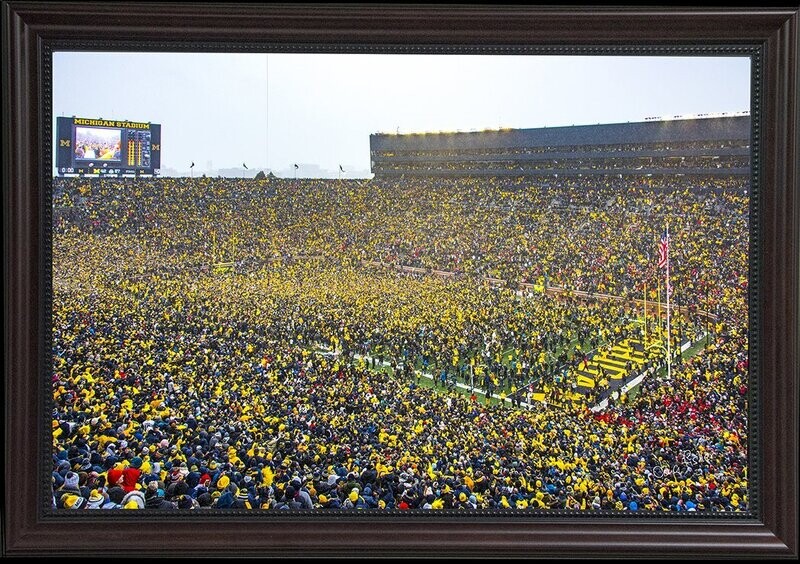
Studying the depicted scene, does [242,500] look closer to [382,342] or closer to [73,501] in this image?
A: [73,501]

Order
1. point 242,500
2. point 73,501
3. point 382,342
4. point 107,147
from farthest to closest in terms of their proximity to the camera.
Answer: point 382,342 → point 107,147 → point 242,500 → point 73,501

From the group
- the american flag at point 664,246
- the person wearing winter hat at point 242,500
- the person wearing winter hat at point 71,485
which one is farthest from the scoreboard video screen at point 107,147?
the american flag at point 664,246

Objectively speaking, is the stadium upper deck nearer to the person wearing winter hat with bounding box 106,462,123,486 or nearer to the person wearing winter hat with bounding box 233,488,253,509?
the person wearing winter hat with bounding box 233,488,253,509

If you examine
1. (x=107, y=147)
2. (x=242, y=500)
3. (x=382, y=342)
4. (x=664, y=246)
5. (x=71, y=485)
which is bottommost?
(x=242, y=500)

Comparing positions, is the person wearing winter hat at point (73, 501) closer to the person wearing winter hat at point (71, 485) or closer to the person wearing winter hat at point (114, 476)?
the person wearing winter hat at point (71, 485)

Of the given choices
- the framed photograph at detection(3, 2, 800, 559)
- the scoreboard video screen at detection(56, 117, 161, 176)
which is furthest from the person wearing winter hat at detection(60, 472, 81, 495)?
the scoreboard video screen at detection(56, 117, 161, 176)

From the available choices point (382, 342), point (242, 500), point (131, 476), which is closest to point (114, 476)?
point (131, 476)

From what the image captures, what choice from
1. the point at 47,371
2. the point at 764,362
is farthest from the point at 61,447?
the point at 764,362
